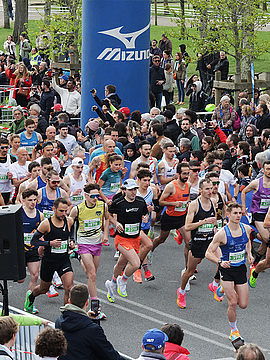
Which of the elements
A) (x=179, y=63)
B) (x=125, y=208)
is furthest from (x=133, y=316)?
(x=179, y=63)

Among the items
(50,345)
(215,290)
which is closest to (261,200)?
(215,290)

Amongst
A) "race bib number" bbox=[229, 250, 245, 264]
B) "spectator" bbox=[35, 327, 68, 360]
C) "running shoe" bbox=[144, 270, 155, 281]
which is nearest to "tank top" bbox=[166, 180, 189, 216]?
"running shoe" bbox=[144, 270, 155, 281]

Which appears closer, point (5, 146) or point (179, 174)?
point (179, 174)

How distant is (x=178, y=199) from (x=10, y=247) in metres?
4.32

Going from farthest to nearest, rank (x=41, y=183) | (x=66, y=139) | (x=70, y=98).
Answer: (x=70, y=98) → (x=66, y=139) → (x=41, y=183)

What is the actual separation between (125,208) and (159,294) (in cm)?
144

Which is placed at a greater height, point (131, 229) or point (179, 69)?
point (179, 69)

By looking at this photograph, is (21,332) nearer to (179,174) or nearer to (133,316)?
(133,316)

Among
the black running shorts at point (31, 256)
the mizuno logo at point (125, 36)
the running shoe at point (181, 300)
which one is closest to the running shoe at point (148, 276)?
the running shoe at point (181, 300)

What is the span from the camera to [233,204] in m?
8.21

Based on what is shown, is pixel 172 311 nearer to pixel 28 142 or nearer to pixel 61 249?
pixel 61 249

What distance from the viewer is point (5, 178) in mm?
11312

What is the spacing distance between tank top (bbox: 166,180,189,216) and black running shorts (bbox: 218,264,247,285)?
86.2 inches

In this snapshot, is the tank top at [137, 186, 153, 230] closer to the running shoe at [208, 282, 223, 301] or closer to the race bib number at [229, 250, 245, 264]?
the running shoe at [208, 282, 223, 301]
